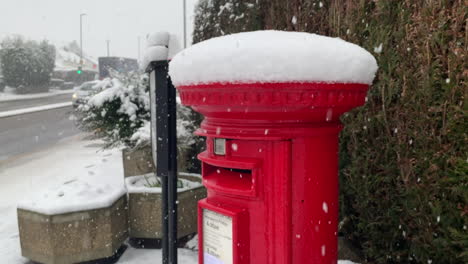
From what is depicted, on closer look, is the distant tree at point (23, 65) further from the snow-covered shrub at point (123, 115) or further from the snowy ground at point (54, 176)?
the snow-covered shrub at point (123, 115)

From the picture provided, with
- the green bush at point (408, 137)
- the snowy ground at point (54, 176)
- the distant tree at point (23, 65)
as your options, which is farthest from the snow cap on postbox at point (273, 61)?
the distant tree at point (23, 65)

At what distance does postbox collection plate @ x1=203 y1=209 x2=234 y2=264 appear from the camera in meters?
1.59

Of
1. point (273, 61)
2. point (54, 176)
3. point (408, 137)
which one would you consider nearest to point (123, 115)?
point (54, 176)

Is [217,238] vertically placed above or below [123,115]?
below

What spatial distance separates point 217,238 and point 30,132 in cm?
1324

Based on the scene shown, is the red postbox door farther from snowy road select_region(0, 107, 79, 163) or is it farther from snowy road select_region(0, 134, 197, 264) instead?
snowy road select_region(0, 107, 79, 163)

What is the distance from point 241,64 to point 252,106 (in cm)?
16

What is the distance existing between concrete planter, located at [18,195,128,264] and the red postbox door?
2.15 m

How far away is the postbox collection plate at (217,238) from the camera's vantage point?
5.21ft

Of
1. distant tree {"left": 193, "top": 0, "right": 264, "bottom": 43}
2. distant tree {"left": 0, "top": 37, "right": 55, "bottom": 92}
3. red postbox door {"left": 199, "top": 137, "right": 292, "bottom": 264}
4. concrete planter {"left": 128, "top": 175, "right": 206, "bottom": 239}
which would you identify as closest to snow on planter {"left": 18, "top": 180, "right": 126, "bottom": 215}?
concrete planter {"left": 128, "top": 175, "right": 206, "bottom": 239}

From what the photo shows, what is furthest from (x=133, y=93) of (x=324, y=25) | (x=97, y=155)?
(x=97, y=155)

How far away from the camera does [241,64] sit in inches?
51.6

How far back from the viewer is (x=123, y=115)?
4.90 metres

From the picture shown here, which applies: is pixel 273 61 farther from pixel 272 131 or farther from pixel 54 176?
pixel 54 176
